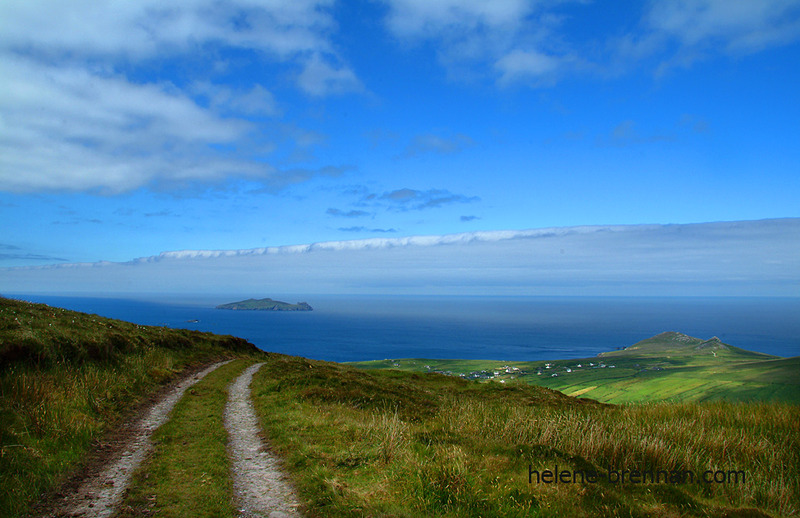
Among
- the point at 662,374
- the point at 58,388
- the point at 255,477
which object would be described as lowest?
the point at 662,374

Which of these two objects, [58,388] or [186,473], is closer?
[186,473]

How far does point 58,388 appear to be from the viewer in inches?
520

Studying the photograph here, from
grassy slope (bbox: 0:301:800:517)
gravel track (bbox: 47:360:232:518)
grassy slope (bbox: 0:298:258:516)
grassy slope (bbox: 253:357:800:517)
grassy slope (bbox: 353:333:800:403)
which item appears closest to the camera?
gravel track (bbox: 47:360:232:518)

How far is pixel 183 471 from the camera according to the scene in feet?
30.9

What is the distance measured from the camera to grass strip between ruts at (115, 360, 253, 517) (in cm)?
768

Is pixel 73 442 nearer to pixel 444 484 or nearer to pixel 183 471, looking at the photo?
pixel 183 471

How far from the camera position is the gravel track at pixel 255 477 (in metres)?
7.77

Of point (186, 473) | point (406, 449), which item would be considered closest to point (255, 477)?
point (186, 473)

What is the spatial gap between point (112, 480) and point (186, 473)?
4.84 feet

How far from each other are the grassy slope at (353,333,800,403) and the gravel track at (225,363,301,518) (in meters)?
54.1

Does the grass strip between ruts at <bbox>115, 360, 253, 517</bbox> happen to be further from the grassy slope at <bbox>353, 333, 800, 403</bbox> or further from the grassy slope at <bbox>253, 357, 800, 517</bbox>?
the grassy slope at <bbox>353, 333, 800, 403</bbox>

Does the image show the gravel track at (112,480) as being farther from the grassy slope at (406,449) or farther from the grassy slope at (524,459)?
the grassy slope at (524,459)

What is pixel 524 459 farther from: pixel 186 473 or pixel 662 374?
pixel 662 374

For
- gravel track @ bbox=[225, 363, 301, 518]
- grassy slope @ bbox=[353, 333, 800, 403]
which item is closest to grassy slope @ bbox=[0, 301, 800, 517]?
gravel track @ bbox=[225, 363, 301, 518]
